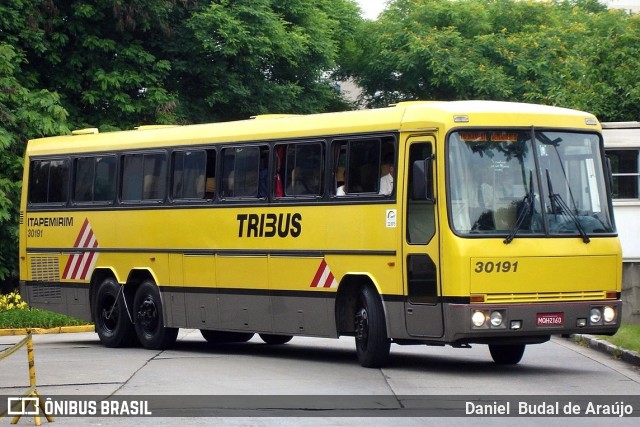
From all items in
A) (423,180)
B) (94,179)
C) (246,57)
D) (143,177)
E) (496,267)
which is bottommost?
(496,267)

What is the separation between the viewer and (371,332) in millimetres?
17312

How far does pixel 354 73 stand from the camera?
217 feet

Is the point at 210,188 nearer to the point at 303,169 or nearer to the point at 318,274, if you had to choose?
the point at 303,169

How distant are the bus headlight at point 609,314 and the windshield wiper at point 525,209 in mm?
1505

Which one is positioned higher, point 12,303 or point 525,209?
point 12,303

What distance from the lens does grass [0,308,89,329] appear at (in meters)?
28.8

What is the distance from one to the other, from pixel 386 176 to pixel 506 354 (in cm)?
297

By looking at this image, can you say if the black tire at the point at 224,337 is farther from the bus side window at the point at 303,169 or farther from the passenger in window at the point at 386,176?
the passenger in window at the point at 386,176

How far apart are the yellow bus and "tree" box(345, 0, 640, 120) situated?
3467 centimetres

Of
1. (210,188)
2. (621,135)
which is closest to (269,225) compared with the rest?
(210,188)

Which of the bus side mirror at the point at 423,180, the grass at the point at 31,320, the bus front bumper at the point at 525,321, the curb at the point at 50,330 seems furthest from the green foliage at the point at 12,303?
the bus front bumper at the point at 525,321

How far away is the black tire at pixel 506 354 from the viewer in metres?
18.4

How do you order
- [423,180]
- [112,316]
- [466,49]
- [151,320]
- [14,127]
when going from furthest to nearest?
[466,49] < [14,127] < [112,316] < [151,320] < [423,180]

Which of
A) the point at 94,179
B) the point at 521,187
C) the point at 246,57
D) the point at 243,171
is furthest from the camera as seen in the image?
the point at 246,57
